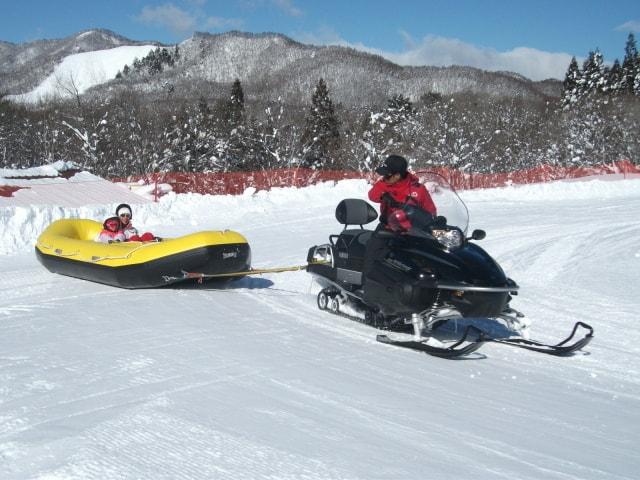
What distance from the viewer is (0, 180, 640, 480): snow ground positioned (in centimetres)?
319

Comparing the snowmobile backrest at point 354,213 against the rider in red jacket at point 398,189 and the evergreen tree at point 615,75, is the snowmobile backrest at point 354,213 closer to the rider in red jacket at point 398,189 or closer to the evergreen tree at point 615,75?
the rider in red jacket at point 398,189

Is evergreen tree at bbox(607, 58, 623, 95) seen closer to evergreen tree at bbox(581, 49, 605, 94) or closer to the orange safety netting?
evergreen tree at bbox(581, 49, 605, 94)

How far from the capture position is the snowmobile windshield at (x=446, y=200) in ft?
20.7

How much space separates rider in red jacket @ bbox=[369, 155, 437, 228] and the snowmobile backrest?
49cm

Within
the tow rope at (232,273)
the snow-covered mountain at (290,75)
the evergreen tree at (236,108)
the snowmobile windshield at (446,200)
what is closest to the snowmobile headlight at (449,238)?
the snowmobile windshield at (446,200)

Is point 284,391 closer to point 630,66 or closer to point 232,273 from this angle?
point 232,273

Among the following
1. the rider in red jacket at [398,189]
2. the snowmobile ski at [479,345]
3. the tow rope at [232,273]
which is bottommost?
the snowmobile ski at [479,345]

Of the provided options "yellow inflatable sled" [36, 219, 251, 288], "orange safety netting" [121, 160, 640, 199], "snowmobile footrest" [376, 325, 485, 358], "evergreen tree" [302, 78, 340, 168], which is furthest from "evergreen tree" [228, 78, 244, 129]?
"snowmobile footrest" [376, 325, 485, 358]

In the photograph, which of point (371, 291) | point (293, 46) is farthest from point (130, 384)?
point (293, 46)

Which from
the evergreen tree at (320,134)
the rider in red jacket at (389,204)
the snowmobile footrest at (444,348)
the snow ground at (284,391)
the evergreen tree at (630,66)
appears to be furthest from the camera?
the evergreen tree at (630,66)

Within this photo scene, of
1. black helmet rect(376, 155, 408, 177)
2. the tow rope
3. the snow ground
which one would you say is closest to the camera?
the snow ground

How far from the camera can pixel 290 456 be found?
3.21 m

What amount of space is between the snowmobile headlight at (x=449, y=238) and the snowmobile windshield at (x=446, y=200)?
1.63 ft

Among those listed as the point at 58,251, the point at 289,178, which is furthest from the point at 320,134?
the point at 58,251
